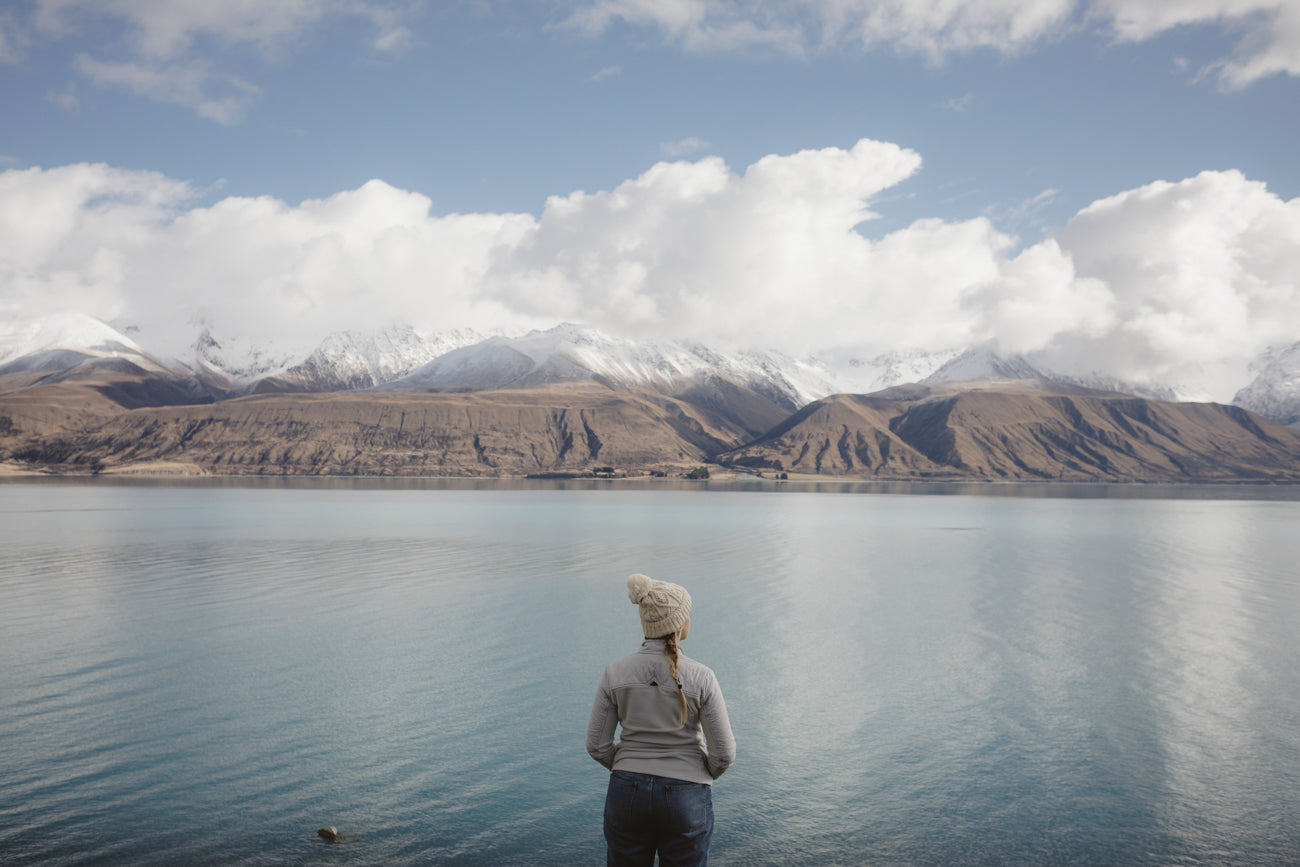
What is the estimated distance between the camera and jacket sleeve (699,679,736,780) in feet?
22.5

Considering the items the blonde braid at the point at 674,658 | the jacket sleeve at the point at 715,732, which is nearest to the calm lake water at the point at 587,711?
the jacket sleeve at the point at 715,732

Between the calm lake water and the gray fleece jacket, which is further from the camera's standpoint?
the calm lake water

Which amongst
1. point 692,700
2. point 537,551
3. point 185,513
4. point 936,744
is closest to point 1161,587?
point 936,744

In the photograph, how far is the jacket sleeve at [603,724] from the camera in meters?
6.92

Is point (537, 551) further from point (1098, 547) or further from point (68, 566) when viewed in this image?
point (1098, 547)

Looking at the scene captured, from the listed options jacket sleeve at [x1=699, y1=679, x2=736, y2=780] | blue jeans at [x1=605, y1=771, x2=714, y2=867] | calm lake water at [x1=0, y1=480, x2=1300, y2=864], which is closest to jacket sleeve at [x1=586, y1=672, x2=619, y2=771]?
blue jeans at [x1=605, y1=771, x2=714, y2=867]

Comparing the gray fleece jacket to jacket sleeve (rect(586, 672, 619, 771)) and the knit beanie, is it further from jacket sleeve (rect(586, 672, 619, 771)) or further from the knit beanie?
the knit beanie

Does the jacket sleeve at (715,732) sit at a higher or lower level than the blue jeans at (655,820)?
higher

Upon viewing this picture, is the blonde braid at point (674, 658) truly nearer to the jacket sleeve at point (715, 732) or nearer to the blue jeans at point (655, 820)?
the jacket sleeve at point (715, 732)

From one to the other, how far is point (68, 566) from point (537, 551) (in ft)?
91.6

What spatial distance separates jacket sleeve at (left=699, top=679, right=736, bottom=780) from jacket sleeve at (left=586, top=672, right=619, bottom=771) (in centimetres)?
75

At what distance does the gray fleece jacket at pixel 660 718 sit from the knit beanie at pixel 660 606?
0.18m

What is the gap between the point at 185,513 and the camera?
93.4m

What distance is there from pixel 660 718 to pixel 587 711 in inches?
620
